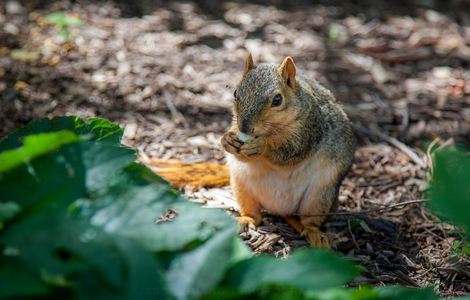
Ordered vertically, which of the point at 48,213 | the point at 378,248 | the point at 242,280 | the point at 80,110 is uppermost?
the point at 48,213

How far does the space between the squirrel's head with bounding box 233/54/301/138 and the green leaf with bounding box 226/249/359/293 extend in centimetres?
173

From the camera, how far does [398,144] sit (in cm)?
480

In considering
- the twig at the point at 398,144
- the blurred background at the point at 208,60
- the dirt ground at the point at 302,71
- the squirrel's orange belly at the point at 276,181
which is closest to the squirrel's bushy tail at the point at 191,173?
the dirt ground at the point at 302,71

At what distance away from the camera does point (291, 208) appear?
379 cm

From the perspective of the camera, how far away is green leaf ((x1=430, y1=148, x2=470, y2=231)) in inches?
45.9

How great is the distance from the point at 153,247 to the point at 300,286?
1.17ft

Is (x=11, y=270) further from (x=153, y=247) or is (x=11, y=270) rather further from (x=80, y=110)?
(x=80, y=110)

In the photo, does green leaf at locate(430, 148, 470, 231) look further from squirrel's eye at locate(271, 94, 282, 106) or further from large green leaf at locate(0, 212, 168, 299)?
squirrel's eye at locate(271, 94, 282, 106)

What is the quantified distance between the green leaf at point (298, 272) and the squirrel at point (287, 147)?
1731mm

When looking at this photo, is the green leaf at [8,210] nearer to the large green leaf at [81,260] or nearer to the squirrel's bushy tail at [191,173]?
the large green leaf at [81,260]

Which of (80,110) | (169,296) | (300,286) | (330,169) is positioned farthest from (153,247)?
(80,110)

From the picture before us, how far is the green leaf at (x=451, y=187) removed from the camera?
117cm

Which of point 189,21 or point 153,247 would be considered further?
point 189,21

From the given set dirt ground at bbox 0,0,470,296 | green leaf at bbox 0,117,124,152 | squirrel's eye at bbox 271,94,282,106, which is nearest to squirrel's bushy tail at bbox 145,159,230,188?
dirt ground at bbox 0,0,470,296
